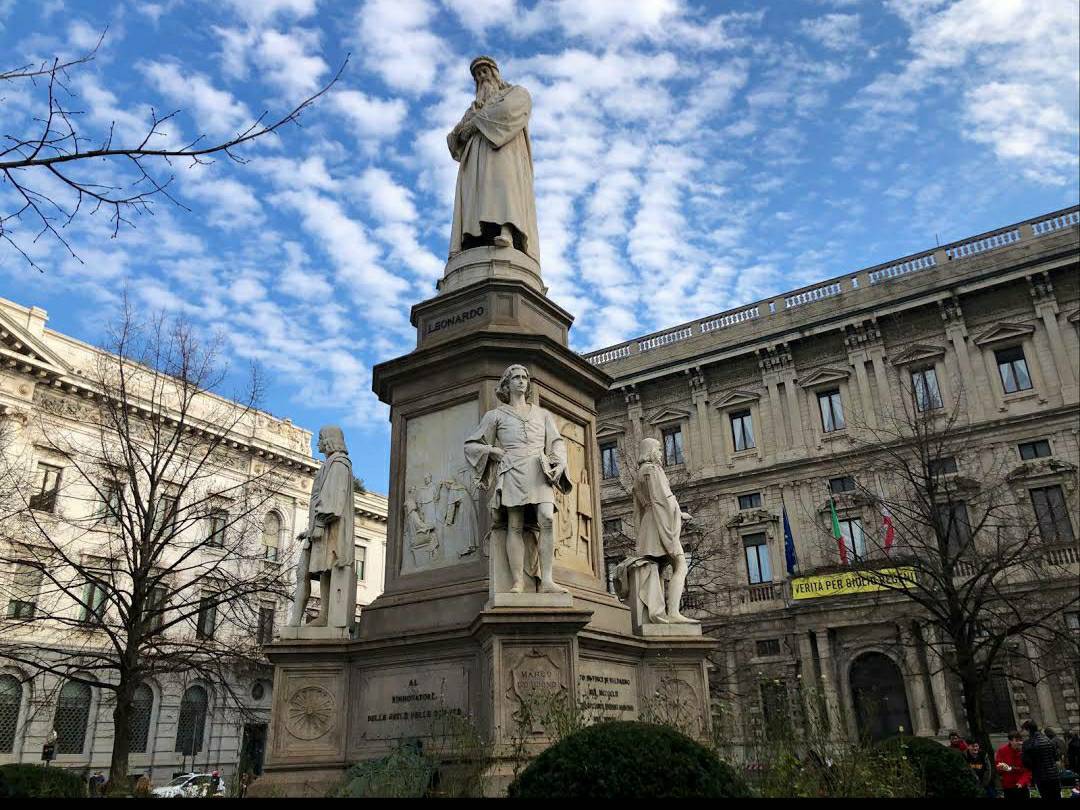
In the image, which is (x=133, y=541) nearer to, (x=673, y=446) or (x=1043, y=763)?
(x=1043, y=763)

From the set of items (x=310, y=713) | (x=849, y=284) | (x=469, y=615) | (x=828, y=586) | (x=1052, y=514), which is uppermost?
(x=849, y=284)

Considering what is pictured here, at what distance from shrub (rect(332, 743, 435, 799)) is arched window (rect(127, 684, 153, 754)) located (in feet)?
99.0

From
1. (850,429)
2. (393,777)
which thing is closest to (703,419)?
(850,429)

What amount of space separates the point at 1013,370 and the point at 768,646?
14594mm

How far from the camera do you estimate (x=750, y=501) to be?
36.9 meters

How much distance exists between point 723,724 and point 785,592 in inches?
1156

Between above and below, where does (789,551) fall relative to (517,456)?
above

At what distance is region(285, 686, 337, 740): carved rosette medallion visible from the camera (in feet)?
30.0

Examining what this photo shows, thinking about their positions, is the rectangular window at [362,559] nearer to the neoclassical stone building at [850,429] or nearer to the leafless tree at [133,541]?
the leafless tree at [133,541]

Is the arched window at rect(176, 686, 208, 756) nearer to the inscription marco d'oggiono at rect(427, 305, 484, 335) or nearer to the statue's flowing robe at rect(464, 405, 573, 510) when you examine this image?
the inscription marco d'oggiono at rect(427, 305, 484, 335)

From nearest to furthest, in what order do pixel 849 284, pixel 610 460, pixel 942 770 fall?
pixel 942 770 → pixel 849 284 → pixel 610 460

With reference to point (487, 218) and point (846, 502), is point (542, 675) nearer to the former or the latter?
point (487, 218)

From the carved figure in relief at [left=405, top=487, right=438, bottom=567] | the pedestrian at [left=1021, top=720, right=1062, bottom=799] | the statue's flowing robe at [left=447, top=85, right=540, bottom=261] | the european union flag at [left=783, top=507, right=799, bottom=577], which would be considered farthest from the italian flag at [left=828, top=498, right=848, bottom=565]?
the carved figure in relief at [left=405, top=487, right=438, bottom=567]

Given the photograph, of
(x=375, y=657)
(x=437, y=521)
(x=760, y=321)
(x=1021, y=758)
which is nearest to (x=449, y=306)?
(x=437, y=521)
